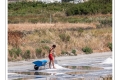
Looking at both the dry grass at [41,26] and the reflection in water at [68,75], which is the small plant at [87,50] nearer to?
the reflection in water at [68,75]

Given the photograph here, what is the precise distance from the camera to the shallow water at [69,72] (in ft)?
25.2

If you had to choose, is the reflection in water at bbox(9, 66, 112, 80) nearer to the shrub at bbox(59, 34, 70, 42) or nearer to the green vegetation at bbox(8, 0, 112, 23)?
the shrub at bbox(59, 34, 70, 42)

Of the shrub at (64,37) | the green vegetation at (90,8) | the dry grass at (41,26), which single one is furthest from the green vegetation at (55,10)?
the shrub at (64,37)

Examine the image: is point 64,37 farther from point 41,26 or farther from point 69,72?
point 69,72

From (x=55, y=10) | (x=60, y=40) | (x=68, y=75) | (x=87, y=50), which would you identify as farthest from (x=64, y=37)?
(x=55, y=10)

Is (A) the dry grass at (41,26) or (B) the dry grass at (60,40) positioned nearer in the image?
(B) the dry grass at (60,40)

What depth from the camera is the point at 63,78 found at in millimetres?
7562

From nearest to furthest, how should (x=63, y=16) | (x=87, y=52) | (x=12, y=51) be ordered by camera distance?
1. (x=12, y=51)
2. (x=87, y=52)
3. (x=63, y=16)

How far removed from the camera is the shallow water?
770 cm

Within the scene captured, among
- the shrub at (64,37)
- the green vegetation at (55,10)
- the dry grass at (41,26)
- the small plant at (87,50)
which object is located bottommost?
the small plant at (87,50)
